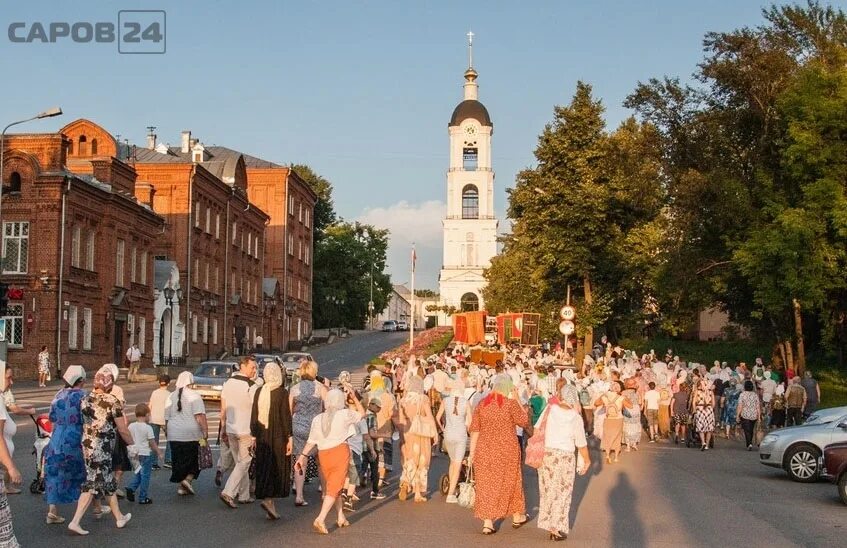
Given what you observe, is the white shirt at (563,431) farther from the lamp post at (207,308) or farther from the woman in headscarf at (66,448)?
the lamp post at (207,308)

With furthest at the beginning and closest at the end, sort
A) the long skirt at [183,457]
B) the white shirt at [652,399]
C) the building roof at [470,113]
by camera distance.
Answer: the building roof at [470,113] < the white shirt at [652,399] < the long skirt at [183,457]

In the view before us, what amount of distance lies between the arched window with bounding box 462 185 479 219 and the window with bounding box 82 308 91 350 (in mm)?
82503

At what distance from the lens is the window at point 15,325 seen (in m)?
41.8

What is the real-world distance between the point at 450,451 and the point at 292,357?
28.0m

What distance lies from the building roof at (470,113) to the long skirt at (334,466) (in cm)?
11184

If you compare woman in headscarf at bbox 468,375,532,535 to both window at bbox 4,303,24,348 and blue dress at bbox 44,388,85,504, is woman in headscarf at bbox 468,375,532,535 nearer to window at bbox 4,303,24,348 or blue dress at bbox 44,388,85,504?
blue dress at bbox 44,388,85,504

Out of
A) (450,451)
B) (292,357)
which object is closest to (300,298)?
(292,357)

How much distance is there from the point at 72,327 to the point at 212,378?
17441 millimetres

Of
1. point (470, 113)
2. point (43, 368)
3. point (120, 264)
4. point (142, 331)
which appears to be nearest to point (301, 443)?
point (43, 368)

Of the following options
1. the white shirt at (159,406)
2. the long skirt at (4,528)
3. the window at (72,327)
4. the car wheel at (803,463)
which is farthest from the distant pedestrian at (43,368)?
the long skirt at (4,528)

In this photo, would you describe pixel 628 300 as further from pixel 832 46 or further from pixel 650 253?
pixel 832 46

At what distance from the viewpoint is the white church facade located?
4850 inches

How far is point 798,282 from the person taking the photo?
3381 centimetres

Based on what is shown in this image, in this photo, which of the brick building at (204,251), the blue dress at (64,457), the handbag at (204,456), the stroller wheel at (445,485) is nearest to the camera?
the blue dress at (64,457)
